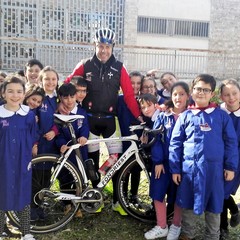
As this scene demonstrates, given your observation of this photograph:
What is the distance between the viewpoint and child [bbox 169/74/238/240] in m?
3.39

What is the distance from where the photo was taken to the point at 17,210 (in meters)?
3.50

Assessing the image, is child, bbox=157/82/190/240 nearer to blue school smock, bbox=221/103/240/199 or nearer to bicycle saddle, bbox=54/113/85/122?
blue school smock, bbox=221/103/240/199

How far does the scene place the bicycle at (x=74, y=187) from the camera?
153 inches

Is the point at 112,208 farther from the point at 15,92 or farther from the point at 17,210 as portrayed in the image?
the point at 15,92

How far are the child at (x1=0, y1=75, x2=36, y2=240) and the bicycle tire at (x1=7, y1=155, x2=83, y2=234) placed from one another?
354mm

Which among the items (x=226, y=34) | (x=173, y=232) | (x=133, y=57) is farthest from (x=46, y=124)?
(x=226, y=34)

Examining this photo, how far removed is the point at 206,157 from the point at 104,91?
147cm

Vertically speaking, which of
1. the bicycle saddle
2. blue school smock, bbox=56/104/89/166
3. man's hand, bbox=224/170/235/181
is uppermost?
the bicycle saddle

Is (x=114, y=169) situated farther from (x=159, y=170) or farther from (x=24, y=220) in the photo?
(x=24, y=220)

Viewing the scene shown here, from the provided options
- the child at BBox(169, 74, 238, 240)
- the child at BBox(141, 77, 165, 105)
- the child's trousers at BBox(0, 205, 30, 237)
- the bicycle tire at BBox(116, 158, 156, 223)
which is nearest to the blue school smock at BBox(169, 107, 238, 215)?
the child at BBox(169, 74, 238, 240)

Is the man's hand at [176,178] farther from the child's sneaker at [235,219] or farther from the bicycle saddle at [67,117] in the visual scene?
the bicycle saddle at [67,117]

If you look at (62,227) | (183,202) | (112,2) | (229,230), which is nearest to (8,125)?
(62,227)

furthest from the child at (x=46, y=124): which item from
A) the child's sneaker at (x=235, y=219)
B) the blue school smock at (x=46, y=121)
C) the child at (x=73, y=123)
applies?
the child's sneaker at (x=235, y=219)

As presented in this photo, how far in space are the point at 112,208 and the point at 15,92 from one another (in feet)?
6.63
